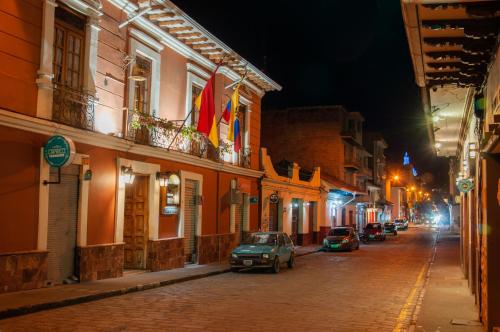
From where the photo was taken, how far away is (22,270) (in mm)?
13344

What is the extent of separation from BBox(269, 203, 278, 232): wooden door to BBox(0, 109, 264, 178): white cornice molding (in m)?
8.96

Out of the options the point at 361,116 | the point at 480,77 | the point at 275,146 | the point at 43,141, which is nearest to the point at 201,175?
the point at 43,141

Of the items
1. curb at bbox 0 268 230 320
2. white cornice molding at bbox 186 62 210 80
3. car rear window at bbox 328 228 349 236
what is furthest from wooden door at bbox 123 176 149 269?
car rear window at bbox 328 228 349 236

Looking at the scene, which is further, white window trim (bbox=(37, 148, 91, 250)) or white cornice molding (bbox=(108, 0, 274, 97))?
white cornice molding (bbox=(108, 0, 274, 97))

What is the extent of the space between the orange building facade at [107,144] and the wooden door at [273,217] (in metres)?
6.83

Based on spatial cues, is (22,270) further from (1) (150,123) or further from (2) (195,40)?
(2) (195,40)

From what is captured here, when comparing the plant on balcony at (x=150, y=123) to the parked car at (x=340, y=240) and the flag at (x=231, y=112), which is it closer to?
the flag at (x=231, y=112)

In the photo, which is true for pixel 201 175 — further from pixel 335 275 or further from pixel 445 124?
pixel 445 124

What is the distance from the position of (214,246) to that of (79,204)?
956 cm

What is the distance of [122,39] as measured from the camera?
709 inches

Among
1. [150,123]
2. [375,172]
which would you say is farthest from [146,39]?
[375,172]

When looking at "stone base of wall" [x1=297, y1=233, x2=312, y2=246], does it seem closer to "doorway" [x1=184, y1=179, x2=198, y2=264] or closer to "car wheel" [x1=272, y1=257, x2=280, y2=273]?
"doorway" [x1=184, y1=179, x2=198, y2=264]

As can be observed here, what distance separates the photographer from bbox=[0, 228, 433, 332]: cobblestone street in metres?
10.4

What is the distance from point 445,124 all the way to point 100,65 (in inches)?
406
